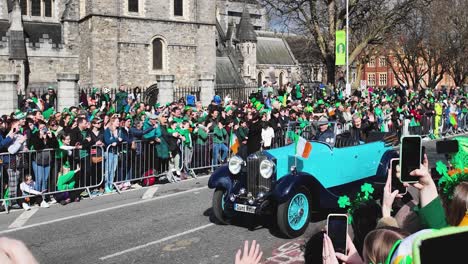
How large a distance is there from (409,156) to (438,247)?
1.63m

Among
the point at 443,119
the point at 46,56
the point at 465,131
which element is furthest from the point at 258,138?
the point at 46,56

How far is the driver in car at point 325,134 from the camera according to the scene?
918 cm

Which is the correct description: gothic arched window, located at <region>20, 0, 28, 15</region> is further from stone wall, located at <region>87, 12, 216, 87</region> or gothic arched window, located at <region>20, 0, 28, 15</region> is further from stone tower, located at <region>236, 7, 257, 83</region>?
stone tower, located at <region>236, 7, 257, 83</region>

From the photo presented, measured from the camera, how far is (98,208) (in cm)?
1041

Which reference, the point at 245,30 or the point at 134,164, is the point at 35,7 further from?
the point at 134,164

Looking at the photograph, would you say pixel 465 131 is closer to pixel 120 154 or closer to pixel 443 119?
pixel 443 119

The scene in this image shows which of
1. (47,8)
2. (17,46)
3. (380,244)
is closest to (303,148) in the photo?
(380,244)

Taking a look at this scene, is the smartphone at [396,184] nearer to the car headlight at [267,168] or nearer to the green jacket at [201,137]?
the car headlight at [267,168]

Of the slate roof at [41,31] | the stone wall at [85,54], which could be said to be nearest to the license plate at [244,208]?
the stone wall at [85,54]

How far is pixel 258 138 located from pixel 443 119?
1465 centimetres

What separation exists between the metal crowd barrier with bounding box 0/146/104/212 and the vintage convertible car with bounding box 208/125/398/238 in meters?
3.87

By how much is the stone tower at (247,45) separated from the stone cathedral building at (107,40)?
57.7ft

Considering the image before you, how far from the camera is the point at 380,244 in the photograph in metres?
2.27

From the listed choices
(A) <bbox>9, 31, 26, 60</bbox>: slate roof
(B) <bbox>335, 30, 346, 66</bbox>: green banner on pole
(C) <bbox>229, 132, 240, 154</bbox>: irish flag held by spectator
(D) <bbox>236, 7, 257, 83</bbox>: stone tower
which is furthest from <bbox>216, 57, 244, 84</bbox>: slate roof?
(C) <bbox>229, 132, 240, 154</bbox>: irish flag held by spectator
